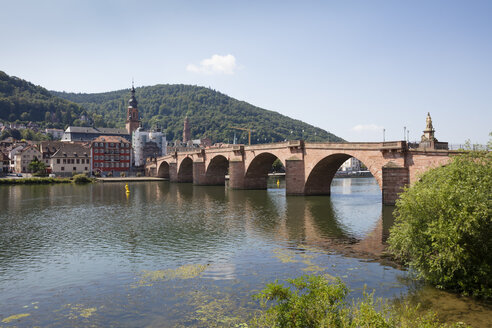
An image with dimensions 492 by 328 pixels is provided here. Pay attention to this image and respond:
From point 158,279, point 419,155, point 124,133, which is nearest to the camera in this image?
point 158,279

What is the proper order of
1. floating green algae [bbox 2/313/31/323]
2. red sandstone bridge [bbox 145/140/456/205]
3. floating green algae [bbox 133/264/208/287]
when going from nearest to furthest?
floating green algae [bbox 2/313/31/323] → floating green algae [bbox 133/264/208/287] → red sandstone bridge [bbox 145/140/456/205]

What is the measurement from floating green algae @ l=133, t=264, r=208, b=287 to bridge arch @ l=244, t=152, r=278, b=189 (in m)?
47.5

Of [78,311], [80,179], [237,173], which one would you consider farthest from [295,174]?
[80,179]

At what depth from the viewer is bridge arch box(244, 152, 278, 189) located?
228ft

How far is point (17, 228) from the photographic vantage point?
3375cm

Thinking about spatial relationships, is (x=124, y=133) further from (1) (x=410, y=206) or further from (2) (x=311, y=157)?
(1) (x=410, y=206)

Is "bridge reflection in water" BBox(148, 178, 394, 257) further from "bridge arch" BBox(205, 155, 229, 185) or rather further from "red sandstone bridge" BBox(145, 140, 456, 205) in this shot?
"bridge arch" BBox(205, 155, 229, 185)

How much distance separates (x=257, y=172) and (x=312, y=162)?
19796 mm

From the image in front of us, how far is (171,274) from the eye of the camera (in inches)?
791

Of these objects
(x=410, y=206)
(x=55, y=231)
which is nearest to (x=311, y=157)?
(x=55, y=231)

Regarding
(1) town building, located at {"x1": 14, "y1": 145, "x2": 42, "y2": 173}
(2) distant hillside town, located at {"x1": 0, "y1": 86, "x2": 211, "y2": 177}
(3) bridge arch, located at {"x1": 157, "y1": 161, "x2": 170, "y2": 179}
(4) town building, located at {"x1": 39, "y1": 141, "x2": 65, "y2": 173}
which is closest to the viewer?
(2) distant hillside town, located at {"x1": 0, "y1": 86, "x2": 211, "y2": 177}

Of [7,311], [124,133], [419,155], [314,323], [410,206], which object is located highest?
[124,133]

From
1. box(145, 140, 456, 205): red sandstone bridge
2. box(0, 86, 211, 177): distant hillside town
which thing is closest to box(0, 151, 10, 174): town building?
box(0, 86, 211, 177): distant hillside town

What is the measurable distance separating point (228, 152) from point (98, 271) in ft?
185
